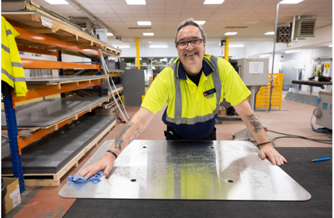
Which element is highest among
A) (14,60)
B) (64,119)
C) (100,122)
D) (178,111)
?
(14,60)

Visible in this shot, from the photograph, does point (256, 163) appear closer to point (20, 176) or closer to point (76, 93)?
point (20, 176)

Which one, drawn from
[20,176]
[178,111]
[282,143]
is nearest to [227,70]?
[178,111]

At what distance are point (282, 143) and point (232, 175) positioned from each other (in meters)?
3.60

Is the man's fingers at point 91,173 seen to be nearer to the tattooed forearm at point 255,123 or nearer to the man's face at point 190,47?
the man's face at point 190,47

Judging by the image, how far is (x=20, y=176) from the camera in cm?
238

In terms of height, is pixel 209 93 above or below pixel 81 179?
above

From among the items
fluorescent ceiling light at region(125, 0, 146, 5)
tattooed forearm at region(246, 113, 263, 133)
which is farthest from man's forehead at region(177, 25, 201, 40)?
fluorescent ceiling light at region(125, 0, 146, 5)

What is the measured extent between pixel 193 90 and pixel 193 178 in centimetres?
72

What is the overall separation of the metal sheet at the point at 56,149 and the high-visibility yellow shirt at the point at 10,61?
100 cm

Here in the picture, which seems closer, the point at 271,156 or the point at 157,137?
the point at 271,156

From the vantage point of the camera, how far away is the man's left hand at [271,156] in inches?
52.1

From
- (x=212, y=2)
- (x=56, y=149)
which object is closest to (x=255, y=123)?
(x=56, y=149)

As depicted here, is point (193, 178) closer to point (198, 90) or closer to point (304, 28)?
point (198, 90)

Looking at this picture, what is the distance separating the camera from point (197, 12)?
798cm
